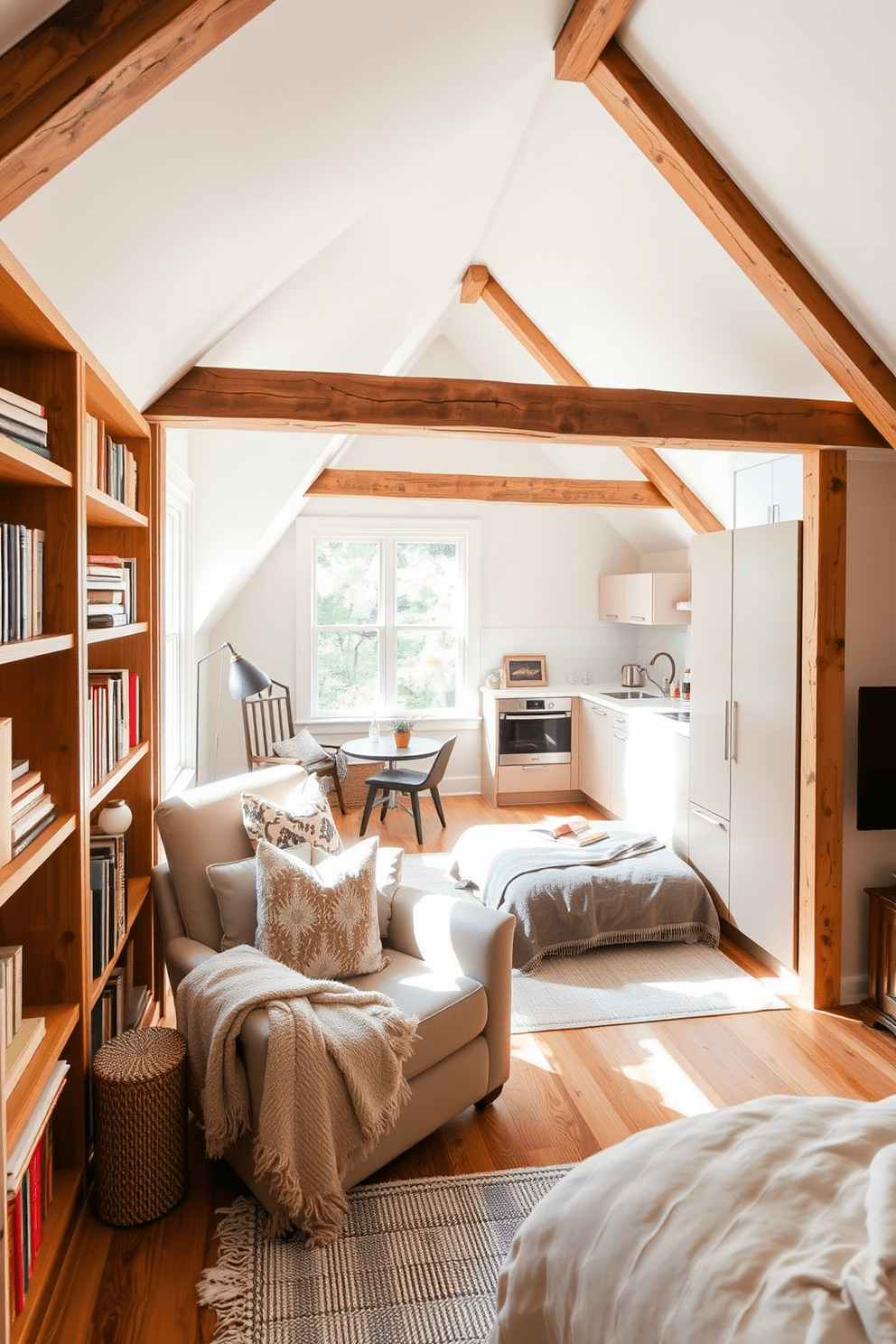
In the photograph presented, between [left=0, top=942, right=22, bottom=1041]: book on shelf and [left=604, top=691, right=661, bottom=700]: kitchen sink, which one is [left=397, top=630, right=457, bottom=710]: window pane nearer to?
[left=604, top=691, right=661, bottom=700]: kitchen sink

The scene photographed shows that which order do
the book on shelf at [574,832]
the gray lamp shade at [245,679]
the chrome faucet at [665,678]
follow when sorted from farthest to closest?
the chrome faucet at [665,678] → the gray lamp shade at [245,679] → the book on shelf at [574,832]

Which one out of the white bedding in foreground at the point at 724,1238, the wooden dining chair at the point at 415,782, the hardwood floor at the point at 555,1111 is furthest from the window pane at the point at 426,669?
the white bedding in foreground at the point at 724,1238

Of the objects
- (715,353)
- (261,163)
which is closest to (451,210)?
(715,353)

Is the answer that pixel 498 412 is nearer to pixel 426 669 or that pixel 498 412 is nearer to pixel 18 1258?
pixel 18 1258

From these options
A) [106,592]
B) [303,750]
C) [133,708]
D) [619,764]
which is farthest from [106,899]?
[619,764]

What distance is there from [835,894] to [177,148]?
128 inches

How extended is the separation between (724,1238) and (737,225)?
269cm

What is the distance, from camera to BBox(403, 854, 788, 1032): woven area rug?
3283mm

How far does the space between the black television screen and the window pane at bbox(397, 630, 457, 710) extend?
4.03 meters

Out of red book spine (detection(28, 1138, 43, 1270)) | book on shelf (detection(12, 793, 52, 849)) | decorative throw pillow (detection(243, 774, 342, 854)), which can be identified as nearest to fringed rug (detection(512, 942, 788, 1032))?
decorative throw pillow (detection(243, 774, 342, 854))

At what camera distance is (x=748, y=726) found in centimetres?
371

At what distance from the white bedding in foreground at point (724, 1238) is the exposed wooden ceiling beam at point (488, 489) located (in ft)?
15.2

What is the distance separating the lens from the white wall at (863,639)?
3.29 m

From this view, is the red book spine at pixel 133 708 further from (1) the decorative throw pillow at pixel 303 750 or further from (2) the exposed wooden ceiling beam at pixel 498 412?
(1) the decorative throw pillow at pixel 303 750
